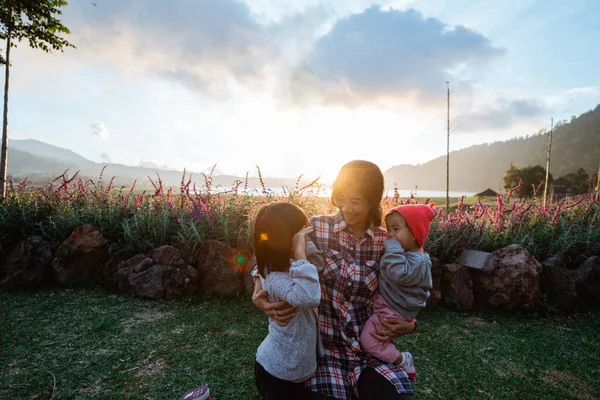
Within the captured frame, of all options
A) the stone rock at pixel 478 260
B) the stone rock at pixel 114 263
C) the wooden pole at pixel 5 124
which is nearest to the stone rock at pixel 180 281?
the stone rock at pixel 114 263

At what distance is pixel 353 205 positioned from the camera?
84.7 inches

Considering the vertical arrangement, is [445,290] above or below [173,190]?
below

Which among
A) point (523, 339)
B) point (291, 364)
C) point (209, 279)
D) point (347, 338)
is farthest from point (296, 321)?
point (523, 339)

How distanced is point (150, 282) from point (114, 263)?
82 centimetres

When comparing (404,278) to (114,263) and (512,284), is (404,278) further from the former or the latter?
(114,263)

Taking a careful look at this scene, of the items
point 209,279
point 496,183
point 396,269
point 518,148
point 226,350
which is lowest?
point 226,350

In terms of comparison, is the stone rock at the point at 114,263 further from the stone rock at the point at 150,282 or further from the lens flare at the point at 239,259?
the lens flare at the point at 239,259

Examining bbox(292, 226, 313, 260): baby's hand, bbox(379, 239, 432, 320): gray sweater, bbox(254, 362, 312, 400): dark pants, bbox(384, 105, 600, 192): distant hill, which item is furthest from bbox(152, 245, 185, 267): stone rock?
bbox(384, 105, 600, 192): distant hill

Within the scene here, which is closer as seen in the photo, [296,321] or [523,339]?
[296,321]

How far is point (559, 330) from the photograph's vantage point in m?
3.97

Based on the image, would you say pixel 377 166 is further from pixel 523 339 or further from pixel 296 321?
pixel 523 339

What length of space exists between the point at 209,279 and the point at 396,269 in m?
3.11

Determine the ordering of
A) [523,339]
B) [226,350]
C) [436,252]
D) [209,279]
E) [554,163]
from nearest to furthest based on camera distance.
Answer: [226,350]
[523,339]
[209,279]
[436,252]
[554,163]

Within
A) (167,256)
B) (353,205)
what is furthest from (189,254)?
(353,205)
